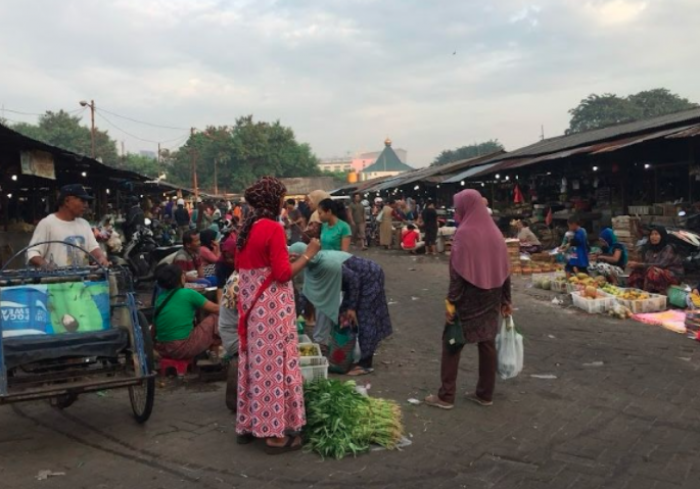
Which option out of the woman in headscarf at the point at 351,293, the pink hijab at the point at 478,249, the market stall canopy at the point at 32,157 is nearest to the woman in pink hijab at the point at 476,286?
the pink hijab at the point at 478,249

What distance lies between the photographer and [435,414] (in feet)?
14.4

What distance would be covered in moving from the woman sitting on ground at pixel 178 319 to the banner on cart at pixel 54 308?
94 cm

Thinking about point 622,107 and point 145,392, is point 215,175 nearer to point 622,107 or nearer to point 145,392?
point 622,107

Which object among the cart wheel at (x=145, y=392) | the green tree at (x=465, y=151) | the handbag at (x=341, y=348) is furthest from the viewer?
the green tree at (x=465, y=151)

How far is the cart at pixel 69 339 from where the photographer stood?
362 cm

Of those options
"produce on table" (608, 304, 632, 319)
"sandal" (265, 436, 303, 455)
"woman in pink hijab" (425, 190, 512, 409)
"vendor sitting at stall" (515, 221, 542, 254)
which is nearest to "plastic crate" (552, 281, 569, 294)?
"produce on table" (608, 304, 632, 319)

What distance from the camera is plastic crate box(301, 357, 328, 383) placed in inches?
181

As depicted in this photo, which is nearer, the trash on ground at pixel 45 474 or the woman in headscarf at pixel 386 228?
the trash on ground at pixel 45 474

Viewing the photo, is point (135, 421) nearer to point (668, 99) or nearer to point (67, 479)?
point (67, 479)

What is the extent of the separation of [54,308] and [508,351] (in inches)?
137

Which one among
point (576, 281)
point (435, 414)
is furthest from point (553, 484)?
point (576, 281)

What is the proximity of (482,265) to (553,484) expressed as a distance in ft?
5.28

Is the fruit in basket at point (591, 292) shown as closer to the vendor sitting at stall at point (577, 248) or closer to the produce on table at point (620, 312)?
the produce on table at point (620, 312)

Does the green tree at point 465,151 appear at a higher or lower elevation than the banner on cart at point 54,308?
higher
